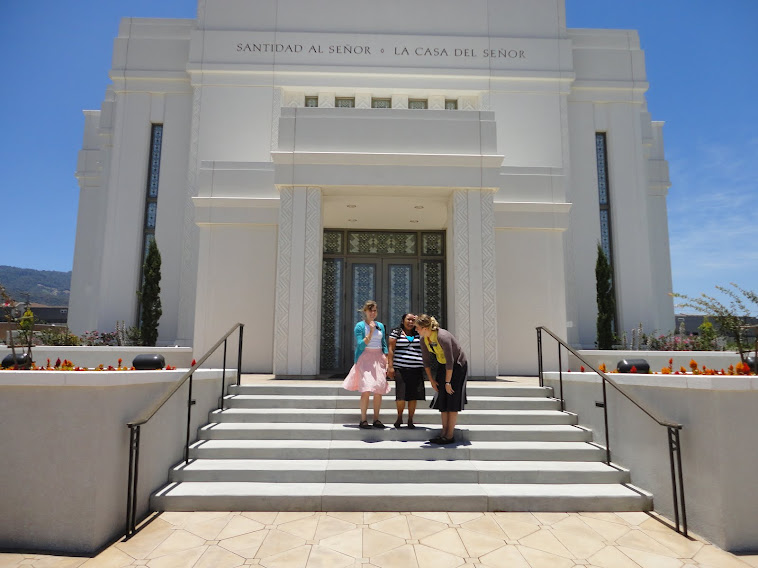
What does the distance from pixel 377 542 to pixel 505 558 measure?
107 cm

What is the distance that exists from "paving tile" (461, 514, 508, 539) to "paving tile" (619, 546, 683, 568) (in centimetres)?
101

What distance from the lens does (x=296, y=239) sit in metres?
9.10

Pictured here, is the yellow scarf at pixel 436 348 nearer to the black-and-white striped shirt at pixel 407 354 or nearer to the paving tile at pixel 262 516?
the black-and-white striped shirt at pixel 407 354

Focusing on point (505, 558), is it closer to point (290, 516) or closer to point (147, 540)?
point (290, 516)

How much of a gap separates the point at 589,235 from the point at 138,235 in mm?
13163

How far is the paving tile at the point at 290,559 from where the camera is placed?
12.2ft

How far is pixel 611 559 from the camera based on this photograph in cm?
389

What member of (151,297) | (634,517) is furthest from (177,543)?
(151,297)

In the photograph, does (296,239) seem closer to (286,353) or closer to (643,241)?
(286,353)

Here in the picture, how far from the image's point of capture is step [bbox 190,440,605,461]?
5.69 meters

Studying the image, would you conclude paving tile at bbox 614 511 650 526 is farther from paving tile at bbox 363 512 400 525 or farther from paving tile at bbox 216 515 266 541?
paving tile at bbox 216 515 266 541

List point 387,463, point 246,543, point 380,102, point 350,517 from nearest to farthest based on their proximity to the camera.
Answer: point 246,543 → point 350,517 → point 387,463 → point 380,102

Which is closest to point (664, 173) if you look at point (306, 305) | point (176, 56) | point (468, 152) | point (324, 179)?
point (468, 152)

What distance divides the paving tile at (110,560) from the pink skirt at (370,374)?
9.73ft
